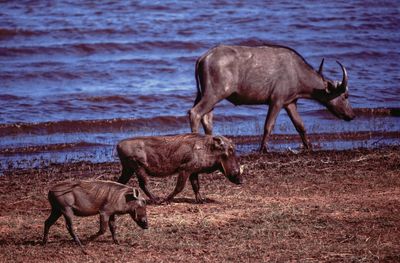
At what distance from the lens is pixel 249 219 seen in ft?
36.0

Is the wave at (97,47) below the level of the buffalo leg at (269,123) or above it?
below

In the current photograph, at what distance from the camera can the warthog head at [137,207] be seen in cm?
1024

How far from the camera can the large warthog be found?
12.0 m

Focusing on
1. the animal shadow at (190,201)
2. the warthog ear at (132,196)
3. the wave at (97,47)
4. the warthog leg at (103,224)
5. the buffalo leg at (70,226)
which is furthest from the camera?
the wave at (97,47)

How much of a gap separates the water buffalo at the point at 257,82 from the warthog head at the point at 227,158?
10.3ft

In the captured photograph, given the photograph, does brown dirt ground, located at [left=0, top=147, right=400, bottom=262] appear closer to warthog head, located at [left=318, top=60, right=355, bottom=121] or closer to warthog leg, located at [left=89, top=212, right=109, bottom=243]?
warthog leg, located at [left=89, top=212, right=109, bottom=243]

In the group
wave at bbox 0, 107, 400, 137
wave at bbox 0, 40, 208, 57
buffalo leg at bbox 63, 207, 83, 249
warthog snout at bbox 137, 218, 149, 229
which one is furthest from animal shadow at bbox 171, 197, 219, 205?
wave at bbox 0, 40, 208, 57

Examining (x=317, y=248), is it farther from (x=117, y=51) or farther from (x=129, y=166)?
(x=117, y=51)

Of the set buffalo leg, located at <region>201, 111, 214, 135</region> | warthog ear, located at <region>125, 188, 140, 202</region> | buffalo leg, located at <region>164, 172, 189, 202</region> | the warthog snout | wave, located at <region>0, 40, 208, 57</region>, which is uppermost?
warthog ear, located at <region>125, 188, 140, 202</region>

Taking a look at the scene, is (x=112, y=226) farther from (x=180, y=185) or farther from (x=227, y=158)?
(x=227, y=158)

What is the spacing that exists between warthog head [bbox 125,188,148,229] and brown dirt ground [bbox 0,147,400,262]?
0.53ft

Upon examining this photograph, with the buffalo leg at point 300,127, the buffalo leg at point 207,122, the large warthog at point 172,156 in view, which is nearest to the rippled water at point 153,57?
the buffalo leg at point 300,127

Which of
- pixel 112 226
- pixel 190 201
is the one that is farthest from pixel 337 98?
pixel 112 226

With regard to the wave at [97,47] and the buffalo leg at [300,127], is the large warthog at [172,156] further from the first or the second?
the wave at [97,47]
